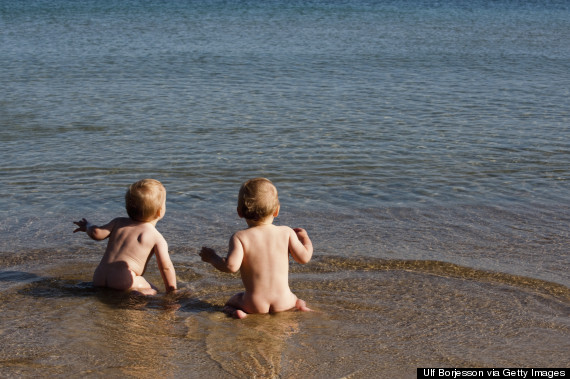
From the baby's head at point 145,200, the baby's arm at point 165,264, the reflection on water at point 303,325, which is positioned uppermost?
the baby's head at point 145,200

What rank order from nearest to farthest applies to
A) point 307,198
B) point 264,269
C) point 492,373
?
point 492,373
point 264,269
point 307,198

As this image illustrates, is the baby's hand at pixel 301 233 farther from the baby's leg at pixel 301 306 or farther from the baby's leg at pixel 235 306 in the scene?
the baby's leg at pixel 235 306

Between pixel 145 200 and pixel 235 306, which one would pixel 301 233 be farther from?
pixel 145 200

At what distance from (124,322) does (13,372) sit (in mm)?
790

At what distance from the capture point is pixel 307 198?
22.4 feet

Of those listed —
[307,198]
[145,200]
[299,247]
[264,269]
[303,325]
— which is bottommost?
[303,325]

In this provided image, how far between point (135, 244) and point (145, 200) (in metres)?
0.30

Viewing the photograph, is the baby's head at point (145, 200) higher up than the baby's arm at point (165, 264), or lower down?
higher up

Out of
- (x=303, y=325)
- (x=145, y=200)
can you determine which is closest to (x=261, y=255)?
(x=303, y=325)

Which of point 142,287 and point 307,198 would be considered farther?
point 307,198

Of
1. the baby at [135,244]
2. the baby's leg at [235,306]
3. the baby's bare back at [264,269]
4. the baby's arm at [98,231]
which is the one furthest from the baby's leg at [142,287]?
the baby's bare back at [264,269]

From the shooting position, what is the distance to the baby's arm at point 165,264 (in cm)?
450

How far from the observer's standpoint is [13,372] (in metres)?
3.38

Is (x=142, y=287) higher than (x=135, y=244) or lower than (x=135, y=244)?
lower
